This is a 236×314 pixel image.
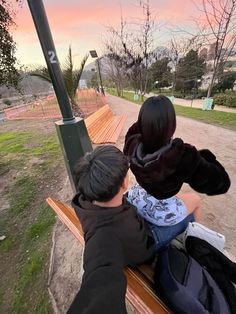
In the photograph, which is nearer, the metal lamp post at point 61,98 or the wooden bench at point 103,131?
the metal lamp post at point 61,98

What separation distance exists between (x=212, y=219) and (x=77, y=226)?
1.95m

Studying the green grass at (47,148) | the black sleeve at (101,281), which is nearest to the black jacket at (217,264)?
the black sleeve at (101,281)

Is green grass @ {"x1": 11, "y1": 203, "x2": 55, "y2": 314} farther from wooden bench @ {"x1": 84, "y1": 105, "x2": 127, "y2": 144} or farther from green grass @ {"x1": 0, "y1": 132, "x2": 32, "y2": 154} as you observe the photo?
green grass @ {"x1": 0, "y1": 132, "x2": 32, "y2": 154}

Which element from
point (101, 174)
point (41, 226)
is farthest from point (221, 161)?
point (101, 174)

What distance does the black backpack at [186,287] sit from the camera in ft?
3.90

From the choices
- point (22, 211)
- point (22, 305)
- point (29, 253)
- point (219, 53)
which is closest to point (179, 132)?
point (22, 211)

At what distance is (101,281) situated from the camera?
0.90 m

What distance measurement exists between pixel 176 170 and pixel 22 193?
349 centimetres

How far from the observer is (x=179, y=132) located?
7.00 meters

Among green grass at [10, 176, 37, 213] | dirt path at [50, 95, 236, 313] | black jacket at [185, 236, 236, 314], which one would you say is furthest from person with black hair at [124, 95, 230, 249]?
green grass at [10, 176, 37, 213]

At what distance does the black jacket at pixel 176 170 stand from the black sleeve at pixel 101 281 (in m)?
0.59

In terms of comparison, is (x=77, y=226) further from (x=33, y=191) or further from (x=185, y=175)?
(x=33, y=191)

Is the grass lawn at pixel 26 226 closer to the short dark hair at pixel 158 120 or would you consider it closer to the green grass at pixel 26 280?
the green grass at pixel 26 280

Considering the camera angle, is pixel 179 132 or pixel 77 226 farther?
pixel 179 132
